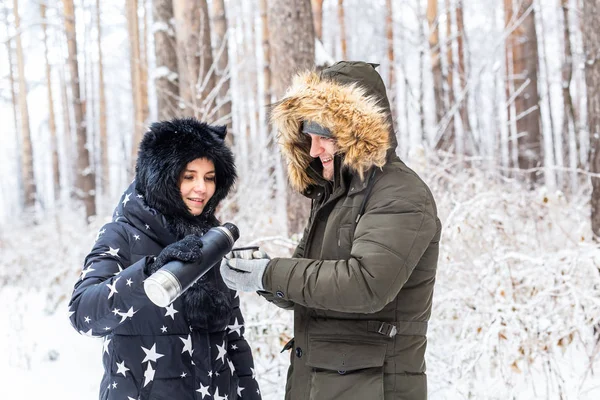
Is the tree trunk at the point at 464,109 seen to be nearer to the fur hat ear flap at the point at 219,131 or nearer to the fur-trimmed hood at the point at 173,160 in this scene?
the fur hat ear flap at the point at 219,131

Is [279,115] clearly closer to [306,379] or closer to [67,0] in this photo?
[306,379]

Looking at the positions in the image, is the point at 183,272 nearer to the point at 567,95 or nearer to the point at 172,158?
the point at 172,158

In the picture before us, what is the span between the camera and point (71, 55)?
12516mm

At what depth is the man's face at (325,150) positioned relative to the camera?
197cm

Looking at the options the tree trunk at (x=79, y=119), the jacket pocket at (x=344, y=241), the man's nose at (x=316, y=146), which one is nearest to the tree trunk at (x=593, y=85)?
the man's nose at (x=316, y=146)

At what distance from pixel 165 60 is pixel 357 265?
579 cm

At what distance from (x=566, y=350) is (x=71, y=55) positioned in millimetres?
11936

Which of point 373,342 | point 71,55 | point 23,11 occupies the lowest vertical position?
point 373,342

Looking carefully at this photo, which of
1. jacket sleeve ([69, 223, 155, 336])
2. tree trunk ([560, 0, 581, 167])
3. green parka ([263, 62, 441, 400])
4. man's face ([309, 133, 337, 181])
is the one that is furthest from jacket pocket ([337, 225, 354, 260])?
Result: tree trunk ([560, 0, 581, 167])

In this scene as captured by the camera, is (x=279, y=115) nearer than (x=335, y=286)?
No

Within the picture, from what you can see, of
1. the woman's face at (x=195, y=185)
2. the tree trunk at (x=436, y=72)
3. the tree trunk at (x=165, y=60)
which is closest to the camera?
the woman's face at (x=195, y=185)

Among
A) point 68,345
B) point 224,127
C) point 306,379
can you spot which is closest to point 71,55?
point 68,345

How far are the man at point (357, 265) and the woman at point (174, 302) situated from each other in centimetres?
32

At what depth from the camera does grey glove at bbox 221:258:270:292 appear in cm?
179
